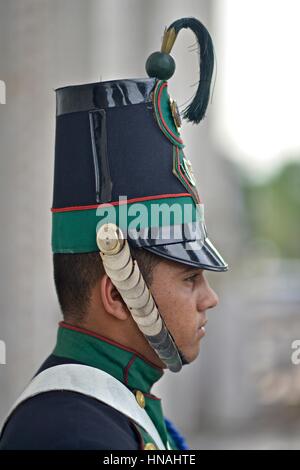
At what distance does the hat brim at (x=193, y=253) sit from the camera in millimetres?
2357

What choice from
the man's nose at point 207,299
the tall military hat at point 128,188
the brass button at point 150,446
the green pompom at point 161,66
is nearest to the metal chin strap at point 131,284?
the tall military hat at point 128,188

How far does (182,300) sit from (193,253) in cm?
14

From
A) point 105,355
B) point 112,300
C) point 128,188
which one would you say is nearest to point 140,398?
point 105,355

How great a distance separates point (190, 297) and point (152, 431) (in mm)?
398

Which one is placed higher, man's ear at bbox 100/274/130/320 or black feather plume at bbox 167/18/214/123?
black feather plume at bbox 167/18/214/123

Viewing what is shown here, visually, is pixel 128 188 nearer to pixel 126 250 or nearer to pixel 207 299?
pixel 126 250

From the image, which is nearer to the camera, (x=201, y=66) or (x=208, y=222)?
(x=201, y=66)

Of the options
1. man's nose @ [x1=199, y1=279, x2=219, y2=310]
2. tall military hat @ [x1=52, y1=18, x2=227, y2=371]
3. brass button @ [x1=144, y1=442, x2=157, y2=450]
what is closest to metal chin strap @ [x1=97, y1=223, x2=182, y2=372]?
tall military hat @ [x1=52, y1=18, x2=227, y2=371]

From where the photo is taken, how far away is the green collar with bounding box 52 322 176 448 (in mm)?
2379

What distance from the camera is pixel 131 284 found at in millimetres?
2291

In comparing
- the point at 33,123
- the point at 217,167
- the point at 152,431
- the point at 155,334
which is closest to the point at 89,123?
the point at 155,334

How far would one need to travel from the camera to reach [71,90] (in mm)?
2420

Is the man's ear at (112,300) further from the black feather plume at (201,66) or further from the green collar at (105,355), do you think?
the black feather plume at (201,66)

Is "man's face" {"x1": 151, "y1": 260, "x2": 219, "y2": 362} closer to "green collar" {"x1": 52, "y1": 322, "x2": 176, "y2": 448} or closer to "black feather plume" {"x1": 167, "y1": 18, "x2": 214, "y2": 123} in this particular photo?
"green collar" {"x1": 52, "y1": 322, "x2": 176, "y2": 448}
